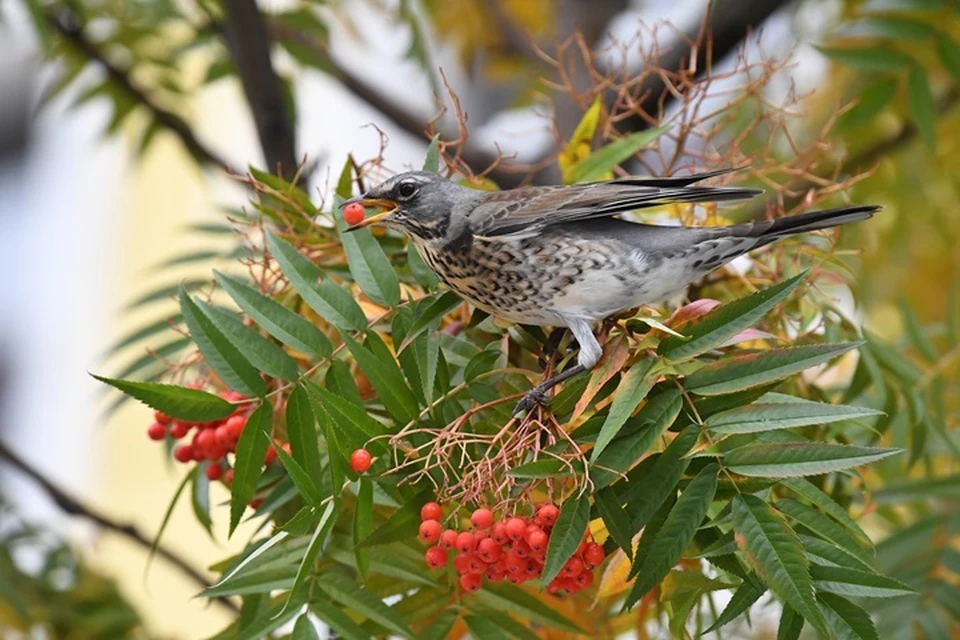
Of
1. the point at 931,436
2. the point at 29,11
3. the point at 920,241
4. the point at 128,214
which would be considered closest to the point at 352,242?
the point at 931,436

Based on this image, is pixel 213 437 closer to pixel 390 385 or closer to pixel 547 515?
pixel 390 385

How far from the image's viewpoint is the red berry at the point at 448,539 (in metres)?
0.94

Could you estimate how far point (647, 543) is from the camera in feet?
2.85

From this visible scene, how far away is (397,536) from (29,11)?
1071mm

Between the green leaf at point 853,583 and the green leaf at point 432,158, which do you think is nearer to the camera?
the green leaf at point 853,583

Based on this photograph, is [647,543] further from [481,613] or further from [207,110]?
[207,110]

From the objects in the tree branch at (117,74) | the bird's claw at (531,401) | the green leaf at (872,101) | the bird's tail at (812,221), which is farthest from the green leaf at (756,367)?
the tree branch at (117,74)

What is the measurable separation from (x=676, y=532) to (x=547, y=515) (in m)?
0.10

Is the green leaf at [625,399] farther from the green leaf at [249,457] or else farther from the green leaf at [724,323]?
the green leaf at [249,457]

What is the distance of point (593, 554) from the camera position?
92cm

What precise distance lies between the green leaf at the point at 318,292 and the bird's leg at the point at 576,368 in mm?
163

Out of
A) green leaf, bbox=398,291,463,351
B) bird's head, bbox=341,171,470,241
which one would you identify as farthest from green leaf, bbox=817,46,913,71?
green leaf, bbox=398,291,463,351

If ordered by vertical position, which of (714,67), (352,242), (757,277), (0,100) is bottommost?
(757,277)

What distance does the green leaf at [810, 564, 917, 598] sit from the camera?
2.75 feet
